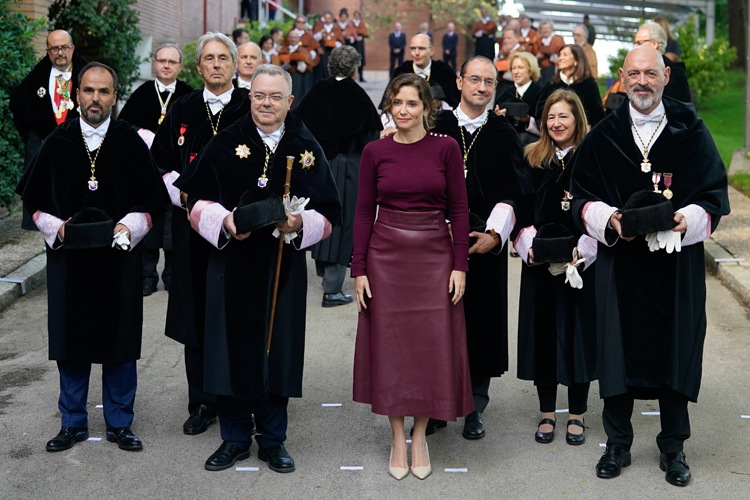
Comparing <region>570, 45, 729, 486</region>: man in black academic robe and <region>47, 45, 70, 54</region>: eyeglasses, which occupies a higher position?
<region>47, 45, 70, 54</region>: eyeglasses

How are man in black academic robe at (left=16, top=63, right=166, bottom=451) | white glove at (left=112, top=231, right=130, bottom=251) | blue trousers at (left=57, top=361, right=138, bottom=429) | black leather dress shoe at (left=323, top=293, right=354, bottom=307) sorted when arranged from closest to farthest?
white glove at (left=112, top=231, right=130, bottom=251)
man in black academic robe at (left=16, top=63, right=166, bottom=451)
blue trousers at (left=57, top=361, right=138, bottom=429)
black leather dress shoe at (left=323, top=293, right=354, bottom=307)

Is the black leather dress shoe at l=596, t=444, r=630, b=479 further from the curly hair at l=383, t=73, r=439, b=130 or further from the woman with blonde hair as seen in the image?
the curly hair at l=383, t=73, r=439, b=130

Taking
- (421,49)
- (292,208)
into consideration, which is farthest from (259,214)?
(421,49)

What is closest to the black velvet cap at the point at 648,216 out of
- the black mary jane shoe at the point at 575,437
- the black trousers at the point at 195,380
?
the black mary jane shoe at the point at 575,437

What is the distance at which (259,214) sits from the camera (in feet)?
16.4

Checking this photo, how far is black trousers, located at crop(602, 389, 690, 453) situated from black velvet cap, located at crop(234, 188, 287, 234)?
2036mm

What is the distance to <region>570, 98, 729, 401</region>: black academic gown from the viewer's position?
513cm

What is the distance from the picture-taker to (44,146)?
558 cm

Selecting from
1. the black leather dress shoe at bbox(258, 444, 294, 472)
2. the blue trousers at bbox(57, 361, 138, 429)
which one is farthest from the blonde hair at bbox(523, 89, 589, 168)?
the blue trousers at bbox(57, 361, 138, 429)

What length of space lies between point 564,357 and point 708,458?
38.2 inches

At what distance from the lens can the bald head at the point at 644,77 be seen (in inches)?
201

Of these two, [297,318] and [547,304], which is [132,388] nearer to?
[297,318]

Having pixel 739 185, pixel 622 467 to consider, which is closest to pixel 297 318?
pixel 622 467

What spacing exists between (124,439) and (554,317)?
8.55 ft
